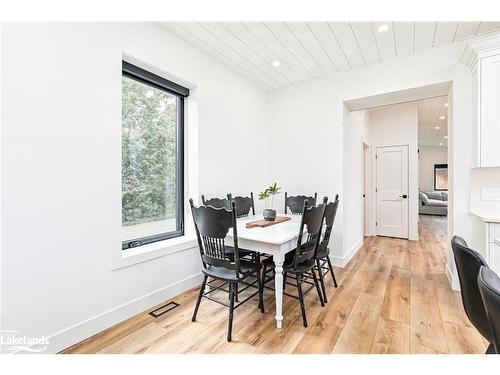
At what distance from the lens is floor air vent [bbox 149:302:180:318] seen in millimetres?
2173

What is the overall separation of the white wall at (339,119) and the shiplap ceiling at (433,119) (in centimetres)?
132

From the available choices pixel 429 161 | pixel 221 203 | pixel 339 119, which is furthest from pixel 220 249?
A: pixel 429 161

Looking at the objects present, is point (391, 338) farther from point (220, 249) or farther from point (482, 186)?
point (482, 186)

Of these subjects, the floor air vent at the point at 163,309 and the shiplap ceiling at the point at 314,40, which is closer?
the floor air vent at the point at 163,309

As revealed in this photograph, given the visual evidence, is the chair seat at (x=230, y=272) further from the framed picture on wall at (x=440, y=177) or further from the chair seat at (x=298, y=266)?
the framed picture on wall at (x=440, y=177)

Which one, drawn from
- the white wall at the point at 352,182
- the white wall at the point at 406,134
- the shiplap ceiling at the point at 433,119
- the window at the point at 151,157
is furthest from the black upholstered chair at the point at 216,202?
the white wall at the point at 406,134

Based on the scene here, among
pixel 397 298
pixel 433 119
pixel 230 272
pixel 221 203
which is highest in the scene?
pixel 433 119

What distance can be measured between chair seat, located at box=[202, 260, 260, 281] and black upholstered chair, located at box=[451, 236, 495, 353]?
4.44 feet

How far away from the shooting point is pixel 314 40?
2.64m

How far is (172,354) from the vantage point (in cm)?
165

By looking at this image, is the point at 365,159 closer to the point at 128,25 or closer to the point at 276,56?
the point at 276,56

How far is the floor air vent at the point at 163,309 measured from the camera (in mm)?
2173

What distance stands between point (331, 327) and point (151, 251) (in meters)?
1.71
